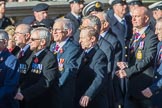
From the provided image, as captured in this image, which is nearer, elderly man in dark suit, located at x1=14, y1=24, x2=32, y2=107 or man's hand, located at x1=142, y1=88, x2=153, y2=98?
man's hand, located at x1=142, y1=88, x2=153, y2=98

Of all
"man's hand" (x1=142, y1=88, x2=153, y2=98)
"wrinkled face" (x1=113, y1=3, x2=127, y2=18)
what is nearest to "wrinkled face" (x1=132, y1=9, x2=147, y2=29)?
"man's hand" (x1=142, y1=88, x2=153, y2=98)

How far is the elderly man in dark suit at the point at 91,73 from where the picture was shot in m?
7.24

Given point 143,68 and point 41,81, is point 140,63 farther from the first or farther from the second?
point 41,81

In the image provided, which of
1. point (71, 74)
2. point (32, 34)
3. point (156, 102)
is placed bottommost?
point (156, 102)

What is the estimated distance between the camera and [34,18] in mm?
9938

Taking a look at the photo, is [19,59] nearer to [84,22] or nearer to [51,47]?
[51,47]

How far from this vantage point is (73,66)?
7.29 meters

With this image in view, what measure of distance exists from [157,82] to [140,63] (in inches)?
17.6

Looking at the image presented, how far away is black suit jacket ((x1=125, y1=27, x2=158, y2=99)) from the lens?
7605mm

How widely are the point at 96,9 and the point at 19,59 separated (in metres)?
2.53

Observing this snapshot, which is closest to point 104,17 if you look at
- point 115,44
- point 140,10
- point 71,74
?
point 115,44

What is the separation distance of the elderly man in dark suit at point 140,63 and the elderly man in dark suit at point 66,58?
0.70 m

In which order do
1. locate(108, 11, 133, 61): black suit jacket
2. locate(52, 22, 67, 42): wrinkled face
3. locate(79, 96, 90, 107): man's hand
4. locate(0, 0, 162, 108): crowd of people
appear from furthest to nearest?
locate(108, 11, 133, 61): black suit jacket < locate(52, 22, 67, 42): wrinkled face < locate(79, 96, 90, 107): man's hand < locate(0, 0, 162, 108): crowd of people

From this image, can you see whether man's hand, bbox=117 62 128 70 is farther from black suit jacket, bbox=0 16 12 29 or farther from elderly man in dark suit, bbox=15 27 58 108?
black suit jacket, bbox=0 16 12 29
